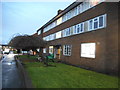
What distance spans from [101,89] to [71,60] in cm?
1183

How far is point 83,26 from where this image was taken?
16.2 meters

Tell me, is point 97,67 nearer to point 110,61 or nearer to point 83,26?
point 110,61

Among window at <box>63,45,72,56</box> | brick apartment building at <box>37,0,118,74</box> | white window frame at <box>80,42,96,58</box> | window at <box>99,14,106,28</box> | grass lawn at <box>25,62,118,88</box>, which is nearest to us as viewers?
grass lawn at <box>25,62,118,88</box>

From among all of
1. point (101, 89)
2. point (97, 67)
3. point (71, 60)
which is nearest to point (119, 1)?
point (97, 67)

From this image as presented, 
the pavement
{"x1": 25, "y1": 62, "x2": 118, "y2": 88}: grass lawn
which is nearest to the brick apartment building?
{"x1": 25, "y1": 62, "x2": 118, "y2": 88}: grass lawn

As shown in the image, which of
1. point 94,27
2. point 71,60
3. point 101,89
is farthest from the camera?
point 71,60

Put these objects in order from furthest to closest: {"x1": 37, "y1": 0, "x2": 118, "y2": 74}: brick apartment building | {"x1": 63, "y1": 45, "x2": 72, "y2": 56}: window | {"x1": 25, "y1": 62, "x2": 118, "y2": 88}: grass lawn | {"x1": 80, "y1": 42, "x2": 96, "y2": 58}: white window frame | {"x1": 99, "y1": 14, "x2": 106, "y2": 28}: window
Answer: {"x1": 63, "y1": 45, "x2": 72, "y2": 56}: window → {"x1": 80, "y1": 42, "x2": 96, "y2": 58}: white window frame → {"x1": 99, "y1": 14, "x2": 106, "y2": 28}: window → {"x1": 37, "y1": 0, "x2": 118, "y2": 74}: brick apartment building → {"x1": 25, "y1": 62, "x2": 118, "y2": 88}: grass lawn

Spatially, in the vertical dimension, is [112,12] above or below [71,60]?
above

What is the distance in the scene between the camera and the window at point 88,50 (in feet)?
45.9

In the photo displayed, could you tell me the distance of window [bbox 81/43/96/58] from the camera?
13997 mm

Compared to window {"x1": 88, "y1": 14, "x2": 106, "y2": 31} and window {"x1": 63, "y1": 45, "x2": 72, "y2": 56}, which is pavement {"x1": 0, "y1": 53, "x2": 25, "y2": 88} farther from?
window {"x1": 63, "y1": 45, "x2": 72, "y2": 56}

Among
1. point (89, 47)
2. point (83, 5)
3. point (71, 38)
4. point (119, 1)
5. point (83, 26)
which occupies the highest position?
point (83, 5)

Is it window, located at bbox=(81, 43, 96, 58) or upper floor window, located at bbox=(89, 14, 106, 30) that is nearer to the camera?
upper floor window, located at bbox=(89, 14, 106, 30)

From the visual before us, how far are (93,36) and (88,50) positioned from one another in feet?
5.41
